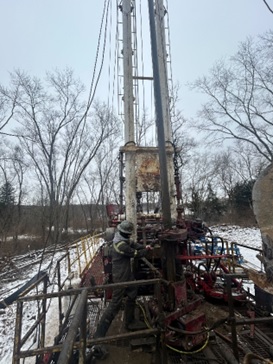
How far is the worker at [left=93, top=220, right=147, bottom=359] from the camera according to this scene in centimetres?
424

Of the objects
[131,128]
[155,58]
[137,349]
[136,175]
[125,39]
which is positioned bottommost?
[137,349]

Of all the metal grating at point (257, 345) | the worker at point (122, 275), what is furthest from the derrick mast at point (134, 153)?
the metal grating at point (257, 345)

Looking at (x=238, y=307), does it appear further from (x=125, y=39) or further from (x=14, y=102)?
(x=14, y=102)

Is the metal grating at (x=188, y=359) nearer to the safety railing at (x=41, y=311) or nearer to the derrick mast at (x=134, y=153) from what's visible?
the safety railing at (x=41, y=311)

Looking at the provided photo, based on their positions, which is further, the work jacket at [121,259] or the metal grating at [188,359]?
the work jacket at [121,259]

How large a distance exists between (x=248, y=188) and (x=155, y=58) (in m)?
34.5

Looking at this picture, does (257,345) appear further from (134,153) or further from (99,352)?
(134,153)

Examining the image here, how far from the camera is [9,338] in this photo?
23.5 feet

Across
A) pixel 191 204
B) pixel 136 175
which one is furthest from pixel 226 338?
pixel 191 204

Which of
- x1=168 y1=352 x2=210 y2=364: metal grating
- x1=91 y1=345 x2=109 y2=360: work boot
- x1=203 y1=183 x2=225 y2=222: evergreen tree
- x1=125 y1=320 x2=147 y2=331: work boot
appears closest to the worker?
x1=125 y1=320 x2=147 y2=331: work boot

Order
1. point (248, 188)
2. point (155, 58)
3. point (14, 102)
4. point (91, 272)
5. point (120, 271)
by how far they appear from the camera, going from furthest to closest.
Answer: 1. point (248, 188)
2. point (14, 102)
3. point (91, 272)
4. point (155, 58)
5. point (120, 271)

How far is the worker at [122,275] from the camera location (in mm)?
4242

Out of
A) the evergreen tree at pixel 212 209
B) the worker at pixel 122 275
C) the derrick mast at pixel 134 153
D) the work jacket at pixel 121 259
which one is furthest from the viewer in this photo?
the evergreen tree at pixel 212 209

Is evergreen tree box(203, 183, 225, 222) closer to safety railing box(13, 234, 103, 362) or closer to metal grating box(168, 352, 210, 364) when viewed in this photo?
safety railing box(13, 234, 103, 362)
